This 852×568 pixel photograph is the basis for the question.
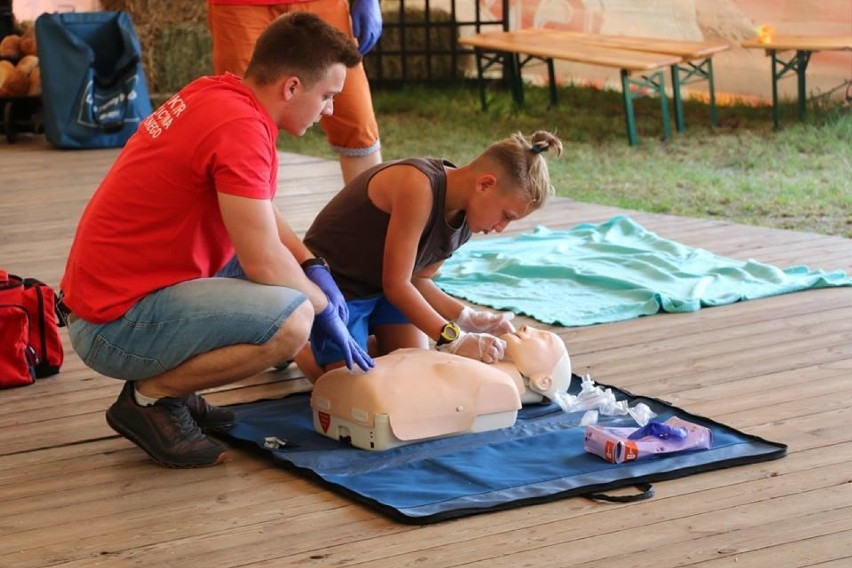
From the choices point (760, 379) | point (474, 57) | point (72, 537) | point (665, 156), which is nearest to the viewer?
point (72, 537)

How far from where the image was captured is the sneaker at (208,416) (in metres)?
2.58

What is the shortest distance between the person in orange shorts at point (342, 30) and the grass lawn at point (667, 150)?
6.31ft

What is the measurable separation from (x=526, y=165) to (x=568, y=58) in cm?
462

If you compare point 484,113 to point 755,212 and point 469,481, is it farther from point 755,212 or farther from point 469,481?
point 469,481

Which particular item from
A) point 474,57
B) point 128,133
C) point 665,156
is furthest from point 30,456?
point 474,57

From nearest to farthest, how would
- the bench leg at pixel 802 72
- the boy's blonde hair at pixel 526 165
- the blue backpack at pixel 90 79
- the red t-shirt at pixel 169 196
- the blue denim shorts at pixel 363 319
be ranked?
the red t-shirt at pixel 169 196, the boy's blonde hair at pixel 526 165, the blue denim shorts at pixel 363 319, the bench leg at pixel 802 72, the blue backpack at pixel 90 79

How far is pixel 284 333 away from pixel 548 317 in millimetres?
1277

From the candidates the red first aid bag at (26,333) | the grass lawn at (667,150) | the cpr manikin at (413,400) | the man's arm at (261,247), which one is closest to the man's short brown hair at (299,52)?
the man's arm at (261,247)

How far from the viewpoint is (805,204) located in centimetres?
531

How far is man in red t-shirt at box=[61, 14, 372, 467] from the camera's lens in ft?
7.62

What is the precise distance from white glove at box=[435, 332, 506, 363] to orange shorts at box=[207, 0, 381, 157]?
3.96ft

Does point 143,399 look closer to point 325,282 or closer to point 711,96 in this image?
point 325,282

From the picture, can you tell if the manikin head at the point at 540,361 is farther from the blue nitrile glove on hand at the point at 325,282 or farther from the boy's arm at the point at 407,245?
the blue nitrile glove on hand at the point at 325,282

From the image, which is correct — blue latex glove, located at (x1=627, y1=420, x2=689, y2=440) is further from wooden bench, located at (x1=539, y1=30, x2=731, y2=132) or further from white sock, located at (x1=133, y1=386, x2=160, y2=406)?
wooden bench, located at (x1=539, y1=30, x2=731, y2=132)
